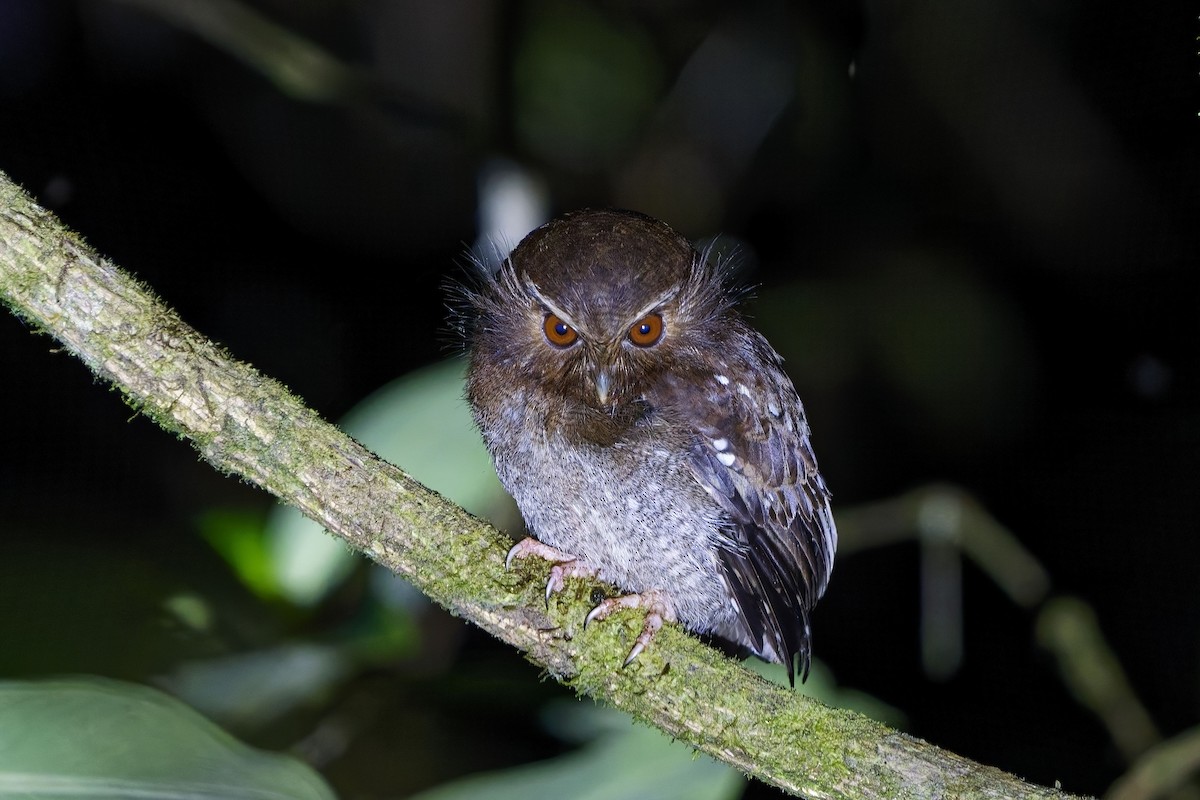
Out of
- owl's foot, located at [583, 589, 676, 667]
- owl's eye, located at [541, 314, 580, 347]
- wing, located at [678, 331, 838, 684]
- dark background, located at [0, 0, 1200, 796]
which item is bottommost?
owl's foot, located at [583, 589, 676, 667]

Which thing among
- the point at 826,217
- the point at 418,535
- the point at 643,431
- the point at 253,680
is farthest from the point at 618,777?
the point at 826,217

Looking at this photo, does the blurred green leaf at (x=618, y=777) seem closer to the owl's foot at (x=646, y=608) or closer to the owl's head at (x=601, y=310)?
the owl's foot at (x=646, y=608)

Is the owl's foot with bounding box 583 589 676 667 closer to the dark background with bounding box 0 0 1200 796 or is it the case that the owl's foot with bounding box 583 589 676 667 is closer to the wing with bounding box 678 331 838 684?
the wing with bounding box 678 331 838 684

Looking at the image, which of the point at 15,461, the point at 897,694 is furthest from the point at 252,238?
the point at 897,694

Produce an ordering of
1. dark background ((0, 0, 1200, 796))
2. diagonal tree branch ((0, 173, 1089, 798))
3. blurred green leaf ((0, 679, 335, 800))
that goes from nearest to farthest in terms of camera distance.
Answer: blurred green leaf ((0, 679, 335, 800))
diagonal tree branch ((0, 173, 1089, 798))
dark background ((0, 0, 1200, 796))

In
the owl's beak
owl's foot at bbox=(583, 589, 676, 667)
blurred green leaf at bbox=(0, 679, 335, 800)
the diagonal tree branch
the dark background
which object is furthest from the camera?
the dark background

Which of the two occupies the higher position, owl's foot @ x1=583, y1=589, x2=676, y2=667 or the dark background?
the dark background

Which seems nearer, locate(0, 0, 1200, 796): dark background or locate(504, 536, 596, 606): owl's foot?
locate(504, 536, 596, 606): owl's foot

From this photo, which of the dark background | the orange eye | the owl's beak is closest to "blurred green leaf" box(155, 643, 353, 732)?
the owl's beak

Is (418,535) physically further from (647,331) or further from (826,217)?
(826,217)

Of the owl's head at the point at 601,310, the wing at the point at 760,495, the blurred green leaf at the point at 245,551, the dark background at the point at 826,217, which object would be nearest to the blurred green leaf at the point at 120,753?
the blurred green leaf at the point at 245,551
